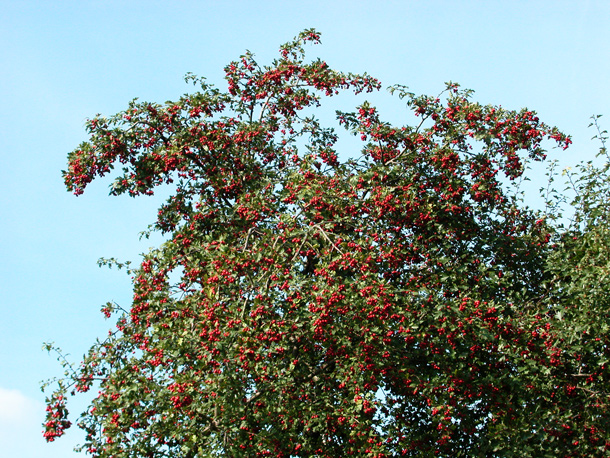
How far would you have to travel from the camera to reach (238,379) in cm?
1052

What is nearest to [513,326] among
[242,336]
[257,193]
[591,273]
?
[591,273]

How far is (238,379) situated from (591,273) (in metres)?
6.46

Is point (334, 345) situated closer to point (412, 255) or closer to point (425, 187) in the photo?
point (412, 255)

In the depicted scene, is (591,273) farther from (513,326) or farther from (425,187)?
(425,187)

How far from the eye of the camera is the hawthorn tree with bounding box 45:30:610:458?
10820mm

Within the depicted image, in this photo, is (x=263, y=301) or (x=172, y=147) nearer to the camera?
(x=263, y=301)

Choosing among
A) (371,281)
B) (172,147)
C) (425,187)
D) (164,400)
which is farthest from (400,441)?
(172,147)

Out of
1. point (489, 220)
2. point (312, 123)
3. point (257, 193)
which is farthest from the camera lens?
point (312, 123)

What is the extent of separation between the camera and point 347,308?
35.6 ft

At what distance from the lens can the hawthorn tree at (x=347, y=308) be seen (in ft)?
35.5

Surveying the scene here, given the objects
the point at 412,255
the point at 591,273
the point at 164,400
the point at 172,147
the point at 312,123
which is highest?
the point at 312,123

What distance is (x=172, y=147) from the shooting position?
1441cm

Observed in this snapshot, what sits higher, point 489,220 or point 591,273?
point 489,220

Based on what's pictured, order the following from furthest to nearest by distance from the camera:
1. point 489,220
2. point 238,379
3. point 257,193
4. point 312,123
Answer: point 312,123, point 489,220, point 257,193, point 238,379
